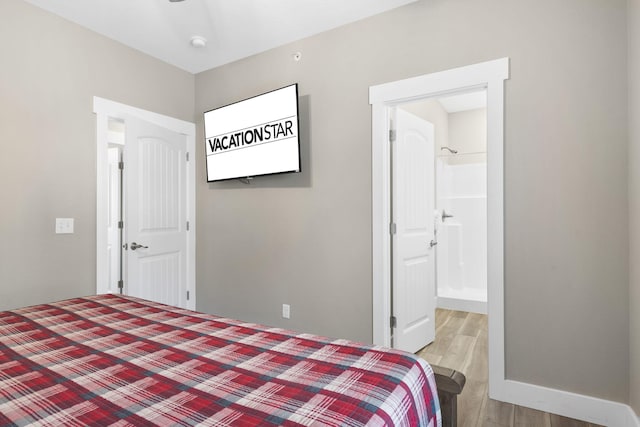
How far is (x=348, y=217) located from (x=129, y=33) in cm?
237

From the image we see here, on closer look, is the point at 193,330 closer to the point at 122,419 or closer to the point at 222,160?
the point at 122,419

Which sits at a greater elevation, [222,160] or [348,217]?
[222,160]

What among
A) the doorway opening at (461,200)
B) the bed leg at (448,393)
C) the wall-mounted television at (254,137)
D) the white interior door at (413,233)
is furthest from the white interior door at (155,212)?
the doorway opening at (461,200)

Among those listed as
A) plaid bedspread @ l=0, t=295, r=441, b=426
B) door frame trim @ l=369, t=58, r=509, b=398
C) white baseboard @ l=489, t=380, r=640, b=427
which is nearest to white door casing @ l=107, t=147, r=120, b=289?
plaid bedspread @ l=0, t=295, r=441, b=426

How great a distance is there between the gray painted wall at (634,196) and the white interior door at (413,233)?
1359 mm

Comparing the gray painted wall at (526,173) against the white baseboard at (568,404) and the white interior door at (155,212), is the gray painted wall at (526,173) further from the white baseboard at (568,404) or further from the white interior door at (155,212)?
the white interior door at (155,212)

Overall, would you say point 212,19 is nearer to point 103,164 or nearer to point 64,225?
point 103,164

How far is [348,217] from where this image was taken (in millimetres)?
2795

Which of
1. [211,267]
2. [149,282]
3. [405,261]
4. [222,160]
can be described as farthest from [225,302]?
[405,261]

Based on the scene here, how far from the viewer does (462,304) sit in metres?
4.34

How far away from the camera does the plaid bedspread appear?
2.72 feet

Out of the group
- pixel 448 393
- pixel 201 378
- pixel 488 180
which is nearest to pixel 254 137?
pixel 488 180

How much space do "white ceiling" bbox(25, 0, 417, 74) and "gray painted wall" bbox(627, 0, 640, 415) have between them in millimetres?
1330

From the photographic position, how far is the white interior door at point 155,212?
3.11 metres
